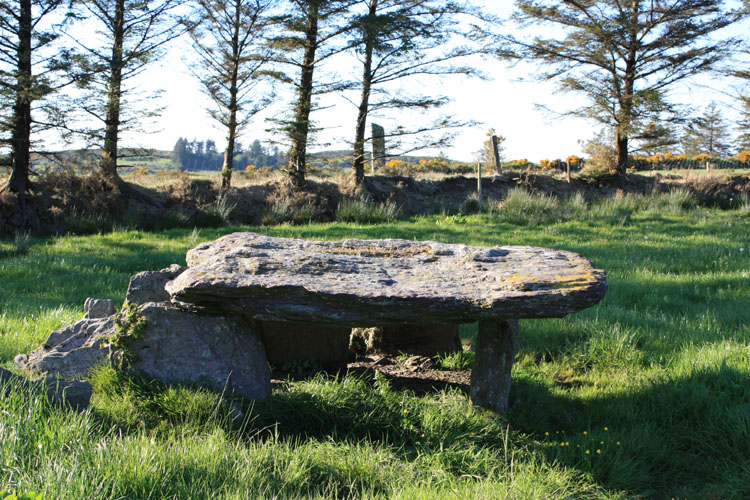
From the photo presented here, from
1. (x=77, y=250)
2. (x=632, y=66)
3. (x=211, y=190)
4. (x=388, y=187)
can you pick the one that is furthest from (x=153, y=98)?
(x=632, y=66)

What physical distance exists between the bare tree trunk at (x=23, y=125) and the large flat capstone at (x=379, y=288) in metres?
11.7

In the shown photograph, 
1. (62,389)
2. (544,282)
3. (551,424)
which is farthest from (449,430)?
(62,389)

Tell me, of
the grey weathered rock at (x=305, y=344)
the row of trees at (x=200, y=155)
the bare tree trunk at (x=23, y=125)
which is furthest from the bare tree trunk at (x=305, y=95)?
the row of trees at (x=200, y=155)

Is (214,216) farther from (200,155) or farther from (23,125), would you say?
(200,155)

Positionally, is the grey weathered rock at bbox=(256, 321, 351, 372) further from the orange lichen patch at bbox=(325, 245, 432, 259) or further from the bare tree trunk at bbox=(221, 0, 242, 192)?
the bare tree trunk at bbox=(221, 0, 242, 192)

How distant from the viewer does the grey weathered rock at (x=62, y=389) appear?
3229 millimetres

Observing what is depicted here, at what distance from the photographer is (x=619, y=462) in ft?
10.9

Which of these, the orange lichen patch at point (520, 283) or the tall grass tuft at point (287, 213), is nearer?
the orange lichen patch at point (520, 283)

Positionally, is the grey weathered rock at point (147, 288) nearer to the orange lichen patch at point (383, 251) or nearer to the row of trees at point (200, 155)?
the orange lichen patch at point (383, 251)

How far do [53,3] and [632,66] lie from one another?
66.8 ft

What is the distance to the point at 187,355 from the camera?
3875 mm

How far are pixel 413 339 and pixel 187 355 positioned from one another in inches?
90.1

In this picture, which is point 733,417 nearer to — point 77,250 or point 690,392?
point 690,392

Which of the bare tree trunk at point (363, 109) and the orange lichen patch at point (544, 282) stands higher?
the bare tree trunk at point (363, 109)
